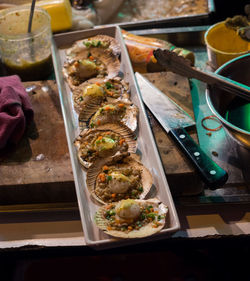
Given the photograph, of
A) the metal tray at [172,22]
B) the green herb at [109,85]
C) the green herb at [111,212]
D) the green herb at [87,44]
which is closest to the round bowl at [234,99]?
the green herb at [109,85]

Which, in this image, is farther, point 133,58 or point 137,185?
point 133,58

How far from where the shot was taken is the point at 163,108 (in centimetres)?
186

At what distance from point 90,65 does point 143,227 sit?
1.05 metres

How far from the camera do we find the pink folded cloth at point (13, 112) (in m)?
1.73

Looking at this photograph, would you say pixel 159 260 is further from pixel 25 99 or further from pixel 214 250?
pixel 25 99

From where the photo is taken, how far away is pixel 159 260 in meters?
1.80

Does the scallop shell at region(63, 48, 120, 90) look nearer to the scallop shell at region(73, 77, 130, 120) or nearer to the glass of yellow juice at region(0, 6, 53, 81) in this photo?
the scallop shell at region(73, 77, 130, 120)

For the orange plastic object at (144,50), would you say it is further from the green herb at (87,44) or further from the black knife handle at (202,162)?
the black knife handle at (202,162)

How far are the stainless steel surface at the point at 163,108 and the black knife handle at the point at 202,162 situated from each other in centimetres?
8

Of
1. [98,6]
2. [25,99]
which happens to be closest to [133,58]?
[25,99]

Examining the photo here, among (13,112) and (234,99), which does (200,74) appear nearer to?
(234,99)

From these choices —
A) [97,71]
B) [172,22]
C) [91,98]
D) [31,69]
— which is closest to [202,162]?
[91,98]

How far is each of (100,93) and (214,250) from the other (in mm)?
967

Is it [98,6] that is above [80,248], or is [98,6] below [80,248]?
above
